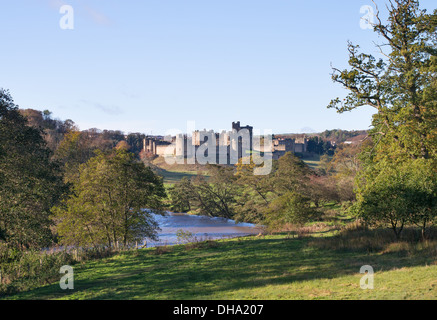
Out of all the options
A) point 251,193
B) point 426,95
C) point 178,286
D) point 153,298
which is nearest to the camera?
point 153,298

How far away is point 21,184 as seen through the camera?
2166cm

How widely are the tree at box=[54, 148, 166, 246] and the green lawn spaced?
27.4ft

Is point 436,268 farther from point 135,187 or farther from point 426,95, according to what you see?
point 135,187

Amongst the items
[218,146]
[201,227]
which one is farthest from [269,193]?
[218,146]

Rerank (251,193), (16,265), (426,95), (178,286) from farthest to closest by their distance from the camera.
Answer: (251,193)
(426,95)
(16,265)
(178,286)

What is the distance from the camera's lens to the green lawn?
41.7ft

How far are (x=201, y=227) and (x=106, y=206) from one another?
22213 millimetres

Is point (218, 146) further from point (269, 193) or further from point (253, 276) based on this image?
point (253, 276)

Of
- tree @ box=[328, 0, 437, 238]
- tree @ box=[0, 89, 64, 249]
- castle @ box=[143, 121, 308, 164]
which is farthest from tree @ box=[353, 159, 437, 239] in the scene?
castle @ box=[143, 121, 308, 164]

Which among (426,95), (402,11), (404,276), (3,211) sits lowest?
(404,276)

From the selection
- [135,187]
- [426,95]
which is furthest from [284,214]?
[426,95]

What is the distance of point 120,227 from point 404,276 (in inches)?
931

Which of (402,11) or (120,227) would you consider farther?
(120,227)

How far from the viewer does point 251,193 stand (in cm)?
5678
